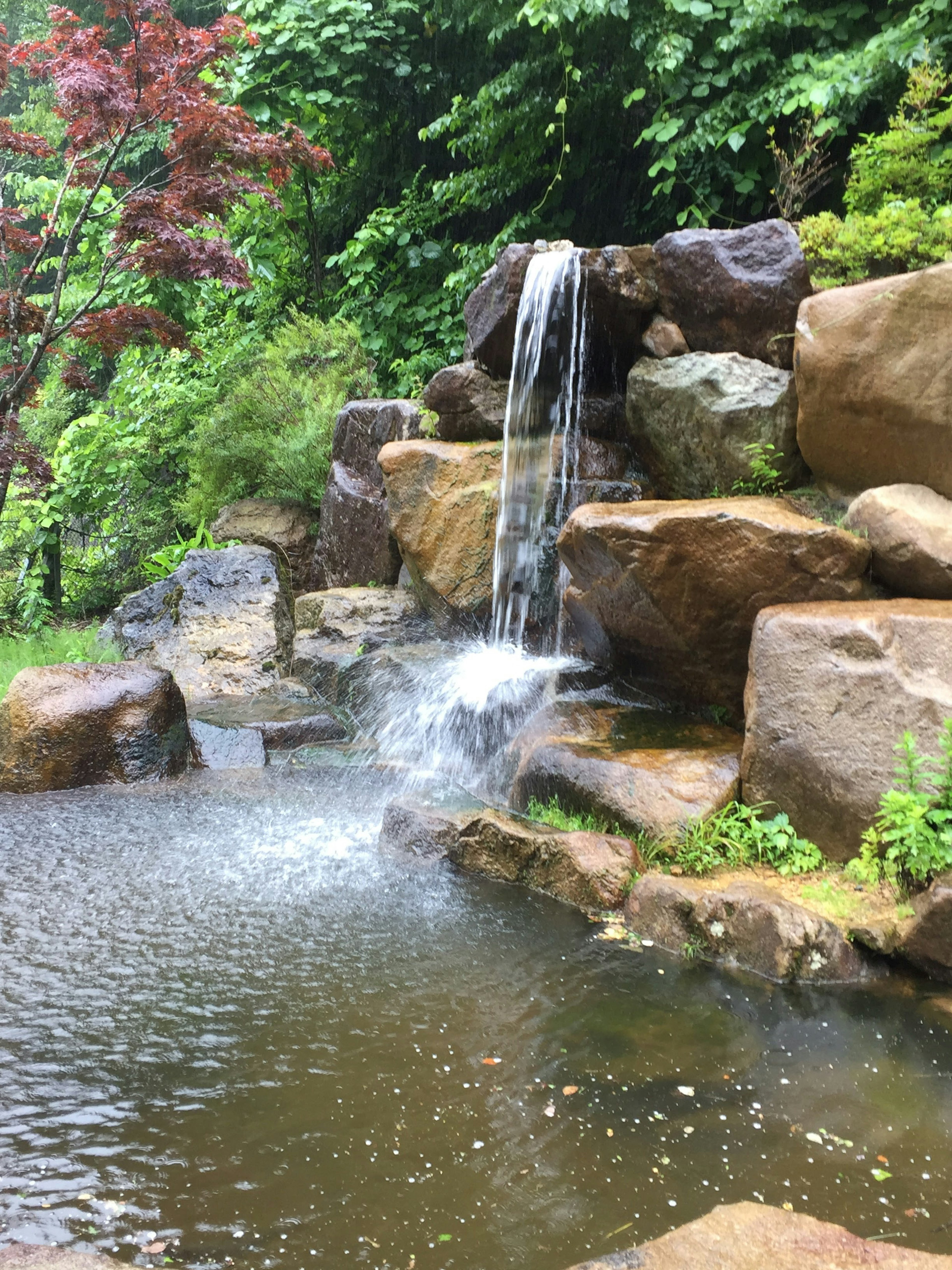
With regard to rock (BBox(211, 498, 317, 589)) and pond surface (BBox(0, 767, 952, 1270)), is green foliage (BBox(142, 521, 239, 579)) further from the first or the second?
pond surface (BBox(0, 767, 952, 1270))

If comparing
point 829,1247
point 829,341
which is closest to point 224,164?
point 829,341

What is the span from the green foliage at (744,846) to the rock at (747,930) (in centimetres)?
28

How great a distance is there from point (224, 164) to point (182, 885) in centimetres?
561

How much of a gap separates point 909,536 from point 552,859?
8.24ft

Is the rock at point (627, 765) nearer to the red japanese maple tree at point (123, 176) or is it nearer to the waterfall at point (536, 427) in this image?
the waterfall at point (536, 427)

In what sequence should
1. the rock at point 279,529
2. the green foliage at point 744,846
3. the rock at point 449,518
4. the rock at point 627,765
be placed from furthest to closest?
the rock at point 279,529 → the rock at point 449,518 → the rock at point 627,765 → the green foliage at point 744,846

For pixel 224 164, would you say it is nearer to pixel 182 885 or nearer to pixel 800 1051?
pixel 182 885

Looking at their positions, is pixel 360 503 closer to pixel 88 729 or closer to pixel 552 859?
pixel 88 729

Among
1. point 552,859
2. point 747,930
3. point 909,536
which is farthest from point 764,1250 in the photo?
point 909,536

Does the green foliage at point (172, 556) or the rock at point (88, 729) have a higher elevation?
the green foliage at point (172, 556)

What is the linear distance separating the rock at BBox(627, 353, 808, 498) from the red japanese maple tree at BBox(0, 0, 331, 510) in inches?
129

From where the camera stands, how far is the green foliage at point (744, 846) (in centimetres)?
443

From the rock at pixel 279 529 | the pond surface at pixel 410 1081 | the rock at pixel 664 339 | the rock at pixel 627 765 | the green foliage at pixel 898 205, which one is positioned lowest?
the pond surface at pixel 410 1081

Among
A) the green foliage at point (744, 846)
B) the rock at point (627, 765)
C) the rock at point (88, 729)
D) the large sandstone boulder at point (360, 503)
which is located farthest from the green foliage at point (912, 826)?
the large sandstone boulder at point (360, 503)
